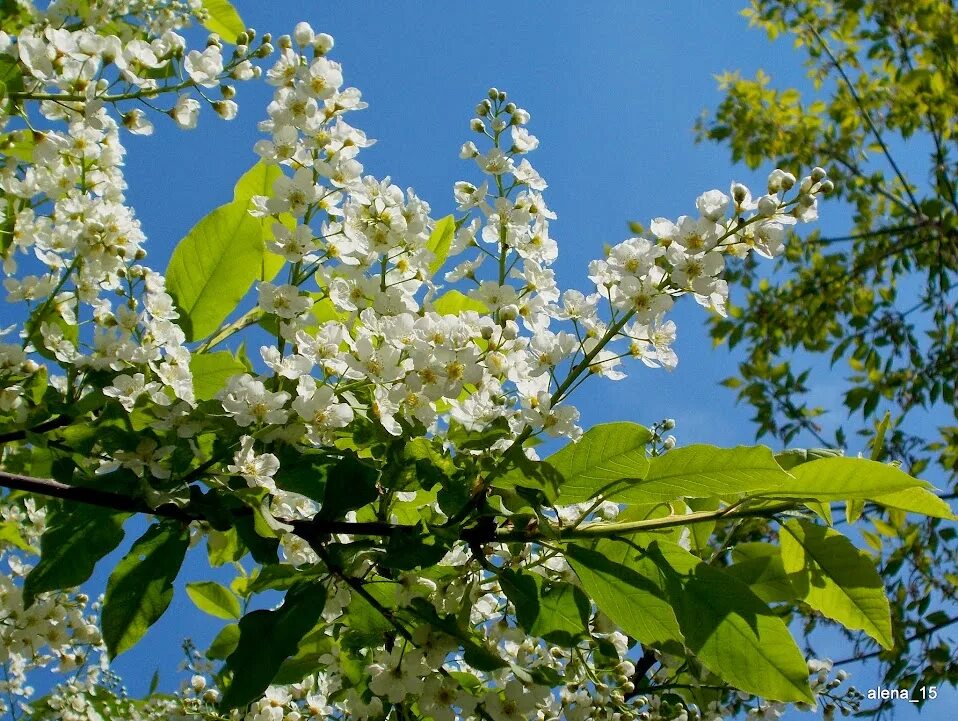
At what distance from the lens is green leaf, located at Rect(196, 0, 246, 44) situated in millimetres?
1770

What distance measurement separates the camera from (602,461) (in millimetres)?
1083

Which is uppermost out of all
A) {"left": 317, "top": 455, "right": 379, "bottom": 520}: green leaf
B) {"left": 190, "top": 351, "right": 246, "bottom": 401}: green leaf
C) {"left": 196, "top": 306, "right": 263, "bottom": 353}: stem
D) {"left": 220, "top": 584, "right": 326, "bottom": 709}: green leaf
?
{"left": 196, "top": 306, "right": 263, "bottom": 353}: stem

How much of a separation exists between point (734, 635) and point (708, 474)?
0.22 m

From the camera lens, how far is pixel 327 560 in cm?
107

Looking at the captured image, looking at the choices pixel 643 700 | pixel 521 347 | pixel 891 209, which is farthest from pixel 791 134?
pixel 521 347

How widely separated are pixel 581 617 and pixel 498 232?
609 mm

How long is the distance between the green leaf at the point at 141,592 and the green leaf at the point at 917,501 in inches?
37.5

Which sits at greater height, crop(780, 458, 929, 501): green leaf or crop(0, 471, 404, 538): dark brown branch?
crop(780, 458, 929, 501): green leaf

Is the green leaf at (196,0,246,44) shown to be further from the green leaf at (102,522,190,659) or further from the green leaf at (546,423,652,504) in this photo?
the green leaf at (546,423,652,504)

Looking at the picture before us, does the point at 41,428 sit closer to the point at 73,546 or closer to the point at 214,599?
the point at 73,546

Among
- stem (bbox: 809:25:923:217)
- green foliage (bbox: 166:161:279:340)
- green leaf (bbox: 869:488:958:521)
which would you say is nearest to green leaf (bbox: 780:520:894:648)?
green leaf (bbox: 869:488:958:521)

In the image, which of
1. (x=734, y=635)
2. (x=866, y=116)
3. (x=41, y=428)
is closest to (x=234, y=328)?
(x=41, y=428)

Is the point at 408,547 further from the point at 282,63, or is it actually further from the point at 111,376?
the point at 282,63

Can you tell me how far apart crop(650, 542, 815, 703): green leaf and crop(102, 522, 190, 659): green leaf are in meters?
0.68
